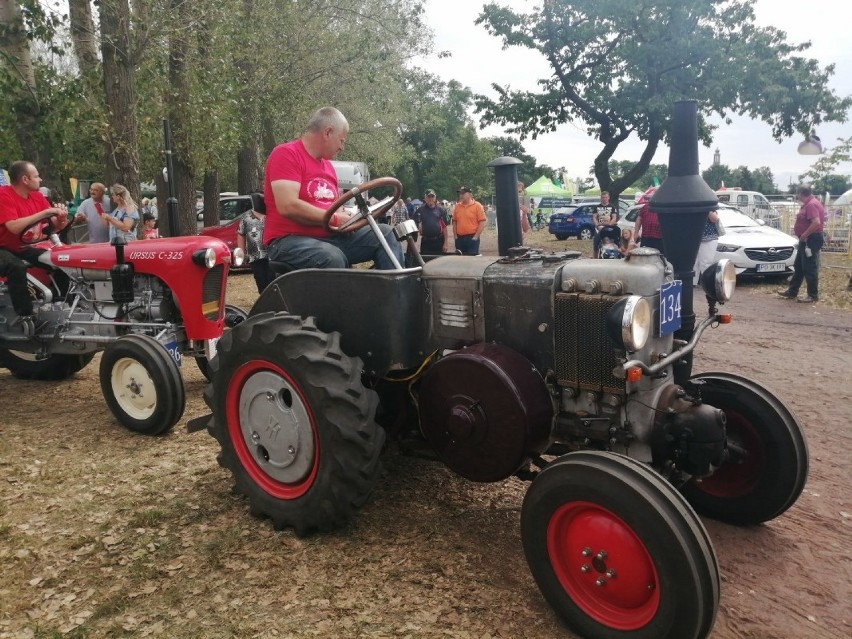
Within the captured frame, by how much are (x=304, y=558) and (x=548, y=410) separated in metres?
1.26

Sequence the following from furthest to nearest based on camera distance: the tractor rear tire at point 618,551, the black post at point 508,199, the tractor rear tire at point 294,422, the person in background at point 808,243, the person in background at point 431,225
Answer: the person in background at point 431,225 → the person in background at point 808,243 → the black post at point 508,199 → the tractor rear tire at point 294,422 → the tractor rear tire at point 618,551

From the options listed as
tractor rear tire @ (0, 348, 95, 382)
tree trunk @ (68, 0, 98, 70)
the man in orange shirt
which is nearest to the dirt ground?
tractor rear tire @ (0, 348, 95, 382)

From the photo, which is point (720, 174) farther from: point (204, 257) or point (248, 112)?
point (204, 257)

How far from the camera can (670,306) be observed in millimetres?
2740


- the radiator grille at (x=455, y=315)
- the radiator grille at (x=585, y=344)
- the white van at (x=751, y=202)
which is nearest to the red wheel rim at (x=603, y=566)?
the radiator grille at (x=585, y=344)

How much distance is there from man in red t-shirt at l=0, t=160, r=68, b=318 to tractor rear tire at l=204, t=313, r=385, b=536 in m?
3.11

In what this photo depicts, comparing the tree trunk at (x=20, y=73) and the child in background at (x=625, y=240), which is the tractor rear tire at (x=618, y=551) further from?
the tree trunk at (x=20, y=73)

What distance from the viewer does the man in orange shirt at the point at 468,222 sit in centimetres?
1076

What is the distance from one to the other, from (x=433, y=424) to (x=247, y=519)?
1131mm

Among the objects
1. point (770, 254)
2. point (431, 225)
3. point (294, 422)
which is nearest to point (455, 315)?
point (294, 422)

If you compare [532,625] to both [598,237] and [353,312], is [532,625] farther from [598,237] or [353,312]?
[598,237]

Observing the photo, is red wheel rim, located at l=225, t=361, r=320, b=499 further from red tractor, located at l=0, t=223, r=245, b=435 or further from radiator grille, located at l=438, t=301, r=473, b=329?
red tractor, located at l=0, t=223, r=245, b=435

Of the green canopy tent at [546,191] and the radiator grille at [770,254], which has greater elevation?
the green canopy tent at [546,191]

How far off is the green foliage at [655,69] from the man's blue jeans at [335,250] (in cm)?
→ 1611
